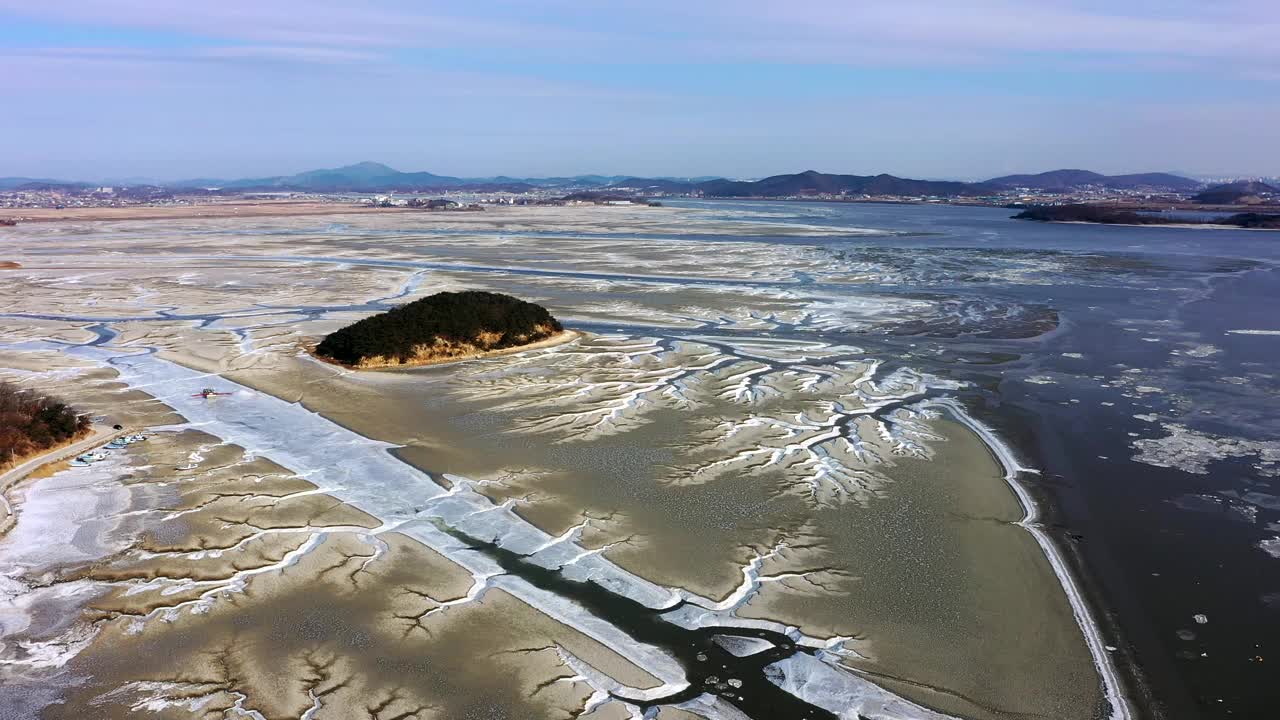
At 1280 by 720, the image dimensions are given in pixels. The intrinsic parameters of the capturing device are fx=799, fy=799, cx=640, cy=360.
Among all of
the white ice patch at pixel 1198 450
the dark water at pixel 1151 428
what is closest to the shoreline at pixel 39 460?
the dark water at pixel 1151 428

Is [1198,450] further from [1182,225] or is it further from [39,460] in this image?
[1182,225]

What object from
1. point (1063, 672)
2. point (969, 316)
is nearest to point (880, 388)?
point (1063, 672)

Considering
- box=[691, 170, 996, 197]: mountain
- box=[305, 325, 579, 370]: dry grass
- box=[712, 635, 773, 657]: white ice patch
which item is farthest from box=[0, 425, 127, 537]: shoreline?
box=[691, 170, 996, 197]: mountain

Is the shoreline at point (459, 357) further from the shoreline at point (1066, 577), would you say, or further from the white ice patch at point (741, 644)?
the white ice patch at point (741, 644)

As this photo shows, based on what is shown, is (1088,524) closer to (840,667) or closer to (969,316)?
(840,667)

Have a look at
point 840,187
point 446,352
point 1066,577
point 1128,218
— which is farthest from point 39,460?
point 840,187
